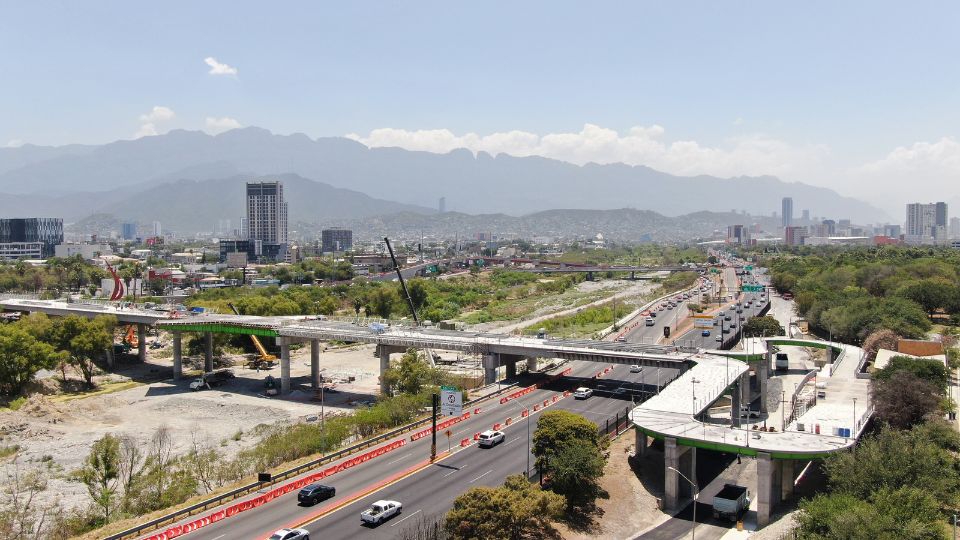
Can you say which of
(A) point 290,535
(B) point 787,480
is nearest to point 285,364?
(A) point 290,535

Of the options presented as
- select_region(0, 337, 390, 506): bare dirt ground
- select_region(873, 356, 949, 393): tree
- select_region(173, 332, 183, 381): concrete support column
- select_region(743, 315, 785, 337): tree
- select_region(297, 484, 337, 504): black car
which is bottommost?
select_region(0, 337, 390, 506): bare dirt ground

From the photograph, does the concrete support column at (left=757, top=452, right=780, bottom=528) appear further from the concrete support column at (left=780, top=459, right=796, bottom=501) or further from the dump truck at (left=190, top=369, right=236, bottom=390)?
the dump truck at (left=190, top=369, right=236, bottom=390)

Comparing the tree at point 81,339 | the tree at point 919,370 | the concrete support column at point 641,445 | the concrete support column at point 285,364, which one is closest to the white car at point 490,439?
the concrete support column at point 641,445

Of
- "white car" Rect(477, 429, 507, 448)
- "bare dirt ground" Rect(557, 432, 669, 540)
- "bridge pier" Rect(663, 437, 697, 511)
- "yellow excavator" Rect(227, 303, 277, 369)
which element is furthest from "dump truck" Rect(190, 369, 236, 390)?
"bridge pier" Rect(663, 437, 697, 511)

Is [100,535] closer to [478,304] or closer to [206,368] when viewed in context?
[206,368]

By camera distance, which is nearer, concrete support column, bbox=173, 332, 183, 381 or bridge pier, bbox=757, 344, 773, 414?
bridge pier, bbox=757, 344, 773, 414

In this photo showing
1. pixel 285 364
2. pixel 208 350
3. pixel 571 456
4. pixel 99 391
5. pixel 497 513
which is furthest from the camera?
pixel 208 350

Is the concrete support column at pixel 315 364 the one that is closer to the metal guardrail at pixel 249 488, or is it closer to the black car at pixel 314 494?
the metal guardrail at pixel 249 488

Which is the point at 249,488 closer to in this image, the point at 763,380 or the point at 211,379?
the point at 763,380
